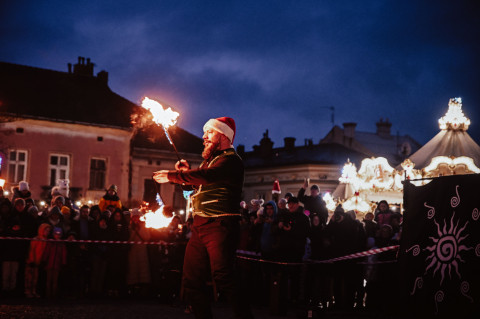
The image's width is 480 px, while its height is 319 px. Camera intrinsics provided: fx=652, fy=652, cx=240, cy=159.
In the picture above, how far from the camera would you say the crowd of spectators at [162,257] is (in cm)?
1270

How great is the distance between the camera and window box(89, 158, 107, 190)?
36.5m

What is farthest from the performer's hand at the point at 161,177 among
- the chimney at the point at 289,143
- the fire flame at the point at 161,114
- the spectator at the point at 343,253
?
the chimney at the point at 289,143

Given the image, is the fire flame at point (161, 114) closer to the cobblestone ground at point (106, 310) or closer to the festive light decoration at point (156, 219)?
the festive light decoration at point (156, 219)

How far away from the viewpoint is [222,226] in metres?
6.54

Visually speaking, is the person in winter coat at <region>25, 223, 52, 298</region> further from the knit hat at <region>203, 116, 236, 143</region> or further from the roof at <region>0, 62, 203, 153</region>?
the roof at <region>0, 62, 203, 153</region>

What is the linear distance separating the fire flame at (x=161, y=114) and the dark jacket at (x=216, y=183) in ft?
3.36

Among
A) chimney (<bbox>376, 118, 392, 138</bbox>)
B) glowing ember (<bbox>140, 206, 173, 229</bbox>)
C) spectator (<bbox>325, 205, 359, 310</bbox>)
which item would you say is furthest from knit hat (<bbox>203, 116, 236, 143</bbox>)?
chimney (<bbox>376, 118, 392, 138</bbox>)

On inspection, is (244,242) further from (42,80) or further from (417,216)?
(42,80)

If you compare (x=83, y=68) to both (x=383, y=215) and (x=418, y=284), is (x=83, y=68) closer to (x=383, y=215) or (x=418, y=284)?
(x=383, y=215)

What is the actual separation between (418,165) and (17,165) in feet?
72.2

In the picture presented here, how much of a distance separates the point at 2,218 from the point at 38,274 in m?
1.38

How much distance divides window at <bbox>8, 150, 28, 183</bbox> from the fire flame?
28533mm

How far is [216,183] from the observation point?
669 centimetres

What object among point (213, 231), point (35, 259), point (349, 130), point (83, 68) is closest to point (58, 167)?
point (83, 68)
